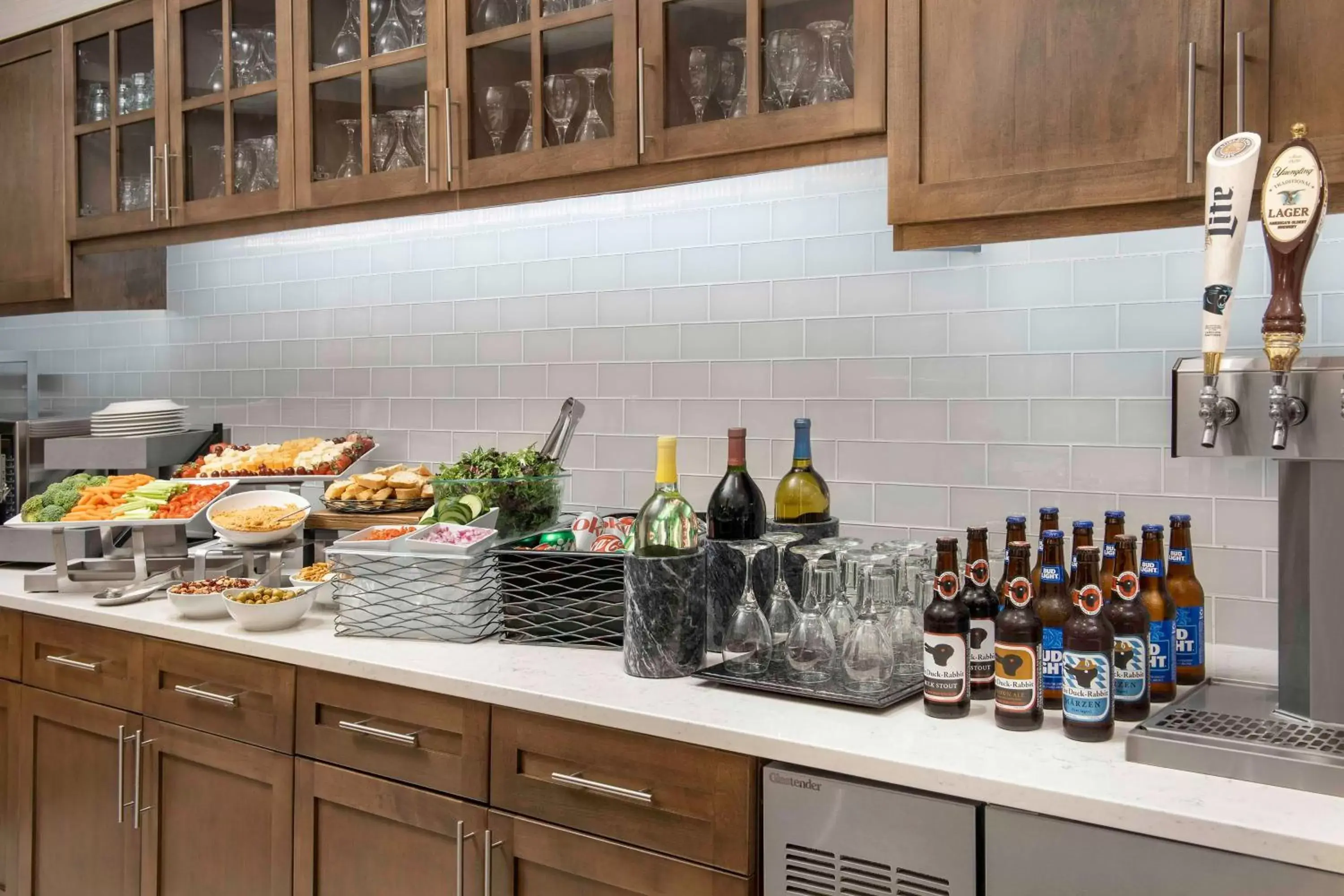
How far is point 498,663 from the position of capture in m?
2.12

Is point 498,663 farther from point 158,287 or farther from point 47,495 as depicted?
point 158,287

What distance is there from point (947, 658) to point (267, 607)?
138 cm

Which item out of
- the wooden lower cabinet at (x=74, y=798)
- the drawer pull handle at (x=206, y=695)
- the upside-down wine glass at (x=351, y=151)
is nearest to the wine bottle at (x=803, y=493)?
the drawer pull handle at (x=206, y=695)

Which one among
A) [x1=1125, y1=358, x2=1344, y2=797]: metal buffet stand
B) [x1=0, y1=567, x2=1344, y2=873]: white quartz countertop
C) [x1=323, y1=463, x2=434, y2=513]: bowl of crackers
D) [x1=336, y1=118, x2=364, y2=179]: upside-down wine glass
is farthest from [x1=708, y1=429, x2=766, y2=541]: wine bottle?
[x1=336, y1=118, x2=364, y2=179]: upside-down wine glass

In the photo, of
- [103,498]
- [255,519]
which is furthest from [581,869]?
[103,498]

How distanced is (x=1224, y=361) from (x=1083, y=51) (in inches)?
22.0

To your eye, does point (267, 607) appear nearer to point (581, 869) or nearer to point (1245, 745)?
point (581, 869)

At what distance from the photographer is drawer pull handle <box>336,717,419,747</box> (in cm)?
209

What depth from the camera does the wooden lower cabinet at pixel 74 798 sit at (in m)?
2.60

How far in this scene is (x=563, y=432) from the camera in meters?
2.83

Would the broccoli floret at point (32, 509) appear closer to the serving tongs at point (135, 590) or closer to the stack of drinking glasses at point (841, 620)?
the serving tongs at point (135, 590)

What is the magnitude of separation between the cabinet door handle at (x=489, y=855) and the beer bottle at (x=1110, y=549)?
3.50ft

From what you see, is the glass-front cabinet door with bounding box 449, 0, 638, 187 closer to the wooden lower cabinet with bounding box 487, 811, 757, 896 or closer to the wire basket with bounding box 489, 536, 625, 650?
the wire basket with bounding box 489, 536, 625, 650

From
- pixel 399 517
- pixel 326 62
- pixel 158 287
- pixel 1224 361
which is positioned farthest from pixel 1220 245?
pixel 158 287
